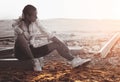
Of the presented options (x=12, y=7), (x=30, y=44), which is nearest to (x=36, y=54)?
(x=30, y=44)

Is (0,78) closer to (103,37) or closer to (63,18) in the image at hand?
(103,37)

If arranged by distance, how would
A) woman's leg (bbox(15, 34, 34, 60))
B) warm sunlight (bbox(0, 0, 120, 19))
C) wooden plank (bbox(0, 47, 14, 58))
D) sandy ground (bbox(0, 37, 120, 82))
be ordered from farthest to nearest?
warm sunlight (bbox(0, 0, 120, 19)) → wooden plank (bbox(0, 47, 14, 58)) → woman's leg (bbox(15, 34, 34, 60)) → sandy ground (bbox(0, 37, 120, 82))

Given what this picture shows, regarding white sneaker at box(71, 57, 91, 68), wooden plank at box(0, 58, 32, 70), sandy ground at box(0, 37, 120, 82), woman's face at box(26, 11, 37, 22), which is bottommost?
sandy ground at box(0, 37, 120, 82)

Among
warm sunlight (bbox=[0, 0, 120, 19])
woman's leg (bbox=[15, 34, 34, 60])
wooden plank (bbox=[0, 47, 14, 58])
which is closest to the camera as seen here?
woman's leg (bbox=[15, 34, 34, 60])

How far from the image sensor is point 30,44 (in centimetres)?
408

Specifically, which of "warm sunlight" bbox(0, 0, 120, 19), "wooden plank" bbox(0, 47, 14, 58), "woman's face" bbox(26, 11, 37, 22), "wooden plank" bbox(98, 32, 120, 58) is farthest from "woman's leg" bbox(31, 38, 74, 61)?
"warm sunlight" bbox(0, 0, 120, 19)

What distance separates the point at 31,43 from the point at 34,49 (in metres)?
0.08

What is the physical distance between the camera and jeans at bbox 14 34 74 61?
3891 millimetres

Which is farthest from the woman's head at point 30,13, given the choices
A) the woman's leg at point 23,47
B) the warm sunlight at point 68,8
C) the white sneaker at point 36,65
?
the warm sunlight at point 68,8

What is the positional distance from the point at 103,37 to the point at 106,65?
1948 millimetres

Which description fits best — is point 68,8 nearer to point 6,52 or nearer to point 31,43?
point 6,52

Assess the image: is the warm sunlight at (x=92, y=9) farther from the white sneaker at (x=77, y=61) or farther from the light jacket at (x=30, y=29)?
the white sneaker at (x=77, y=61)

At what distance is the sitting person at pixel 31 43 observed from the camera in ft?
12.8

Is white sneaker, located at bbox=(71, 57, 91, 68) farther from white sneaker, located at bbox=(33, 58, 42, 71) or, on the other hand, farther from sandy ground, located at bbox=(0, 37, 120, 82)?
white sneaker, located at bbox=(33, 58, 42, 71)
